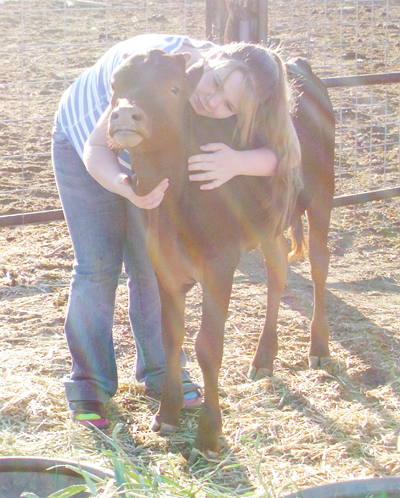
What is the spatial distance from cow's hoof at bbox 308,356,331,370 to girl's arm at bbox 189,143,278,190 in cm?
133

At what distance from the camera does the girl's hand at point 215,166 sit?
8.98ft

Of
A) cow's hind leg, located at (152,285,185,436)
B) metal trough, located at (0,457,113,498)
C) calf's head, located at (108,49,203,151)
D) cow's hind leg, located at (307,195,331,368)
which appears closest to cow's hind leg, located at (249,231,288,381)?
cow's hind leg, located at (307,195,331,368)

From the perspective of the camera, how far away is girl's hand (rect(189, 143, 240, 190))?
2.74 m

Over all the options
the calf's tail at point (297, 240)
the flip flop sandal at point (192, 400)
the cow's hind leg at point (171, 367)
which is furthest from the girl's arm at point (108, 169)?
the calf's tail at point (297, 240)

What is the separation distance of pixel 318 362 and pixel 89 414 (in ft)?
4.08

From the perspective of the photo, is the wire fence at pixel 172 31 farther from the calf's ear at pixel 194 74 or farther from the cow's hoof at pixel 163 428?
the cow's hoof at pixel 163 428

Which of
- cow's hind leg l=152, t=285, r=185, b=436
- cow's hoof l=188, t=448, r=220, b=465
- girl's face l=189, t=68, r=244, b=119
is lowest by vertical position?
cow's hoof l=188, t=448, r=220, b=465

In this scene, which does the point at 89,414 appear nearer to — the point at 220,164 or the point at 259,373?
the point at 259,373

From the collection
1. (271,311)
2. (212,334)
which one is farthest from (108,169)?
(271,311)

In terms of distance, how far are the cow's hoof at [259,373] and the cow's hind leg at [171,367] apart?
1.95 feet

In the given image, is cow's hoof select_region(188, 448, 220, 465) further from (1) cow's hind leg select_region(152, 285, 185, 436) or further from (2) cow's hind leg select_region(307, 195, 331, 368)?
(2) cow's hind leg select_region(307, 195, 331, 368)

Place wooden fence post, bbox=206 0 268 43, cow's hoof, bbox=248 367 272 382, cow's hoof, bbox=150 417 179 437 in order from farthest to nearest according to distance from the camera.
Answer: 1. wooden fence post, bbox=206 0 268 43
2. cow's hoof, bbox=248 367 272 382
3. cow's hoof, bbox=150 417 179 437

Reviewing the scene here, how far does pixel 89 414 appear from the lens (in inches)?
123

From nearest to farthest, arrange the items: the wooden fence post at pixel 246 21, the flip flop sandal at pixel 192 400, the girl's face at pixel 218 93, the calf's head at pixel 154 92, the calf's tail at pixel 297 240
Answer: the calf's head at pixel 154 92
the girl's face at pixel 218 93
the flip flop sandal at pixel 192 400
the calf's tail at pixel 297 240
the wooden fence post at pixel 246 21
